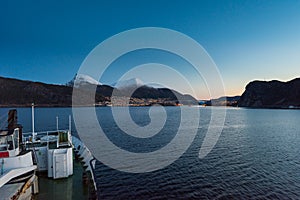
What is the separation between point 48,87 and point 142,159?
177909 mm

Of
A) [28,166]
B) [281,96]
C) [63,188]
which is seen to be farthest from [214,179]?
[281,96]

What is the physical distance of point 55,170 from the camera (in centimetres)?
1231

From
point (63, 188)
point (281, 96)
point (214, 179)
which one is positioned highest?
point (281, 96)

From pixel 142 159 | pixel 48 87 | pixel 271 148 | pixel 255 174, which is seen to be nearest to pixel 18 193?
pixel 142 159

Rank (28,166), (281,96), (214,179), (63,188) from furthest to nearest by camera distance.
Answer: (281,96)
(214,179)
(63,188)
(28,166)

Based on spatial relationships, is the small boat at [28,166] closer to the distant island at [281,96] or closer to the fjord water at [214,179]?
the fjord water at [214,179]

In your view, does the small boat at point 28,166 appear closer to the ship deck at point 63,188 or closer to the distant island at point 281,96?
the ship deck at point 63,188

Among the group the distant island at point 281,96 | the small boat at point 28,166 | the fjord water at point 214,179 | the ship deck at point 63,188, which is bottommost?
the fjord water at point 214,179

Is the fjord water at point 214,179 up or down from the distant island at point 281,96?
down

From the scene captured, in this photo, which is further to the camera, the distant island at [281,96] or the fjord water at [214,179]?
the distant island at [281,96]

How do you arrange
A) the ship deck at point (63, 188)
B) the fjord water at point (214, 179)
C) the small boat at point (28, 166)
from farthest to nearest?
the fjord water at point (214, 179) < the ship deck at point (63, 188) < the small boat at point (28, 166)

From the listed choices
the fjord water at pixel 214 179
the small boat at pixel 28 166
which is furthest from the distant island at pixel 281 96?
the small boat at pixel 28 166

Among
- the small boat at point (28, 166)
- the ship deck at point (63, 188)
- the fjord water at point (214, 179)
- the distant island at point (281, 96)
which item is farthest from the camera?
the distant island at point (281, 96)

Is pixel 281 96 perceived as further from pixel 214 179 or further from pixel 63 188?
pixel 63 188
